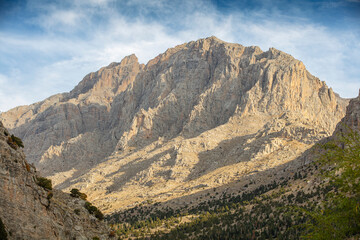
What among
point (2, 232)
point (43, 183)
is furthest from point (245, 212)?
point (2, 232)

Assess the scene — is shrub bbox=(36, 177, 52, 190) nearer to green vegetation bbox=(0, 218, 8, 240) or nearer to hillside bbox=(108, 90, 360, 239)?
green vegetation bbox=(0, 218, 8, 240)

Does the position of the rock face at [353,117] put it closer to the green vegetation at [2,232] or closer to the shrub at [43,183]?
the shrub at [43,183]

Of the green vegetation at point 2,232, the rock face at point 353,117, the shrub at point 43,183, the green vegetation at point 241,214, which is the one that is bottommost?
the green vegetation at point 241,214

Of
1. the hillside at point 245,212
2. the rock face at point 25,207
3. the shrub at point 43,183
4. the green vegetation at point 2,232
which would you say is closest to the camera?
the green vegetation at point 2,232

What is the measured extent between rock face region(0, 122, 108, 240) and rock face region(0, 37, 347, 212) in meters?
73.8

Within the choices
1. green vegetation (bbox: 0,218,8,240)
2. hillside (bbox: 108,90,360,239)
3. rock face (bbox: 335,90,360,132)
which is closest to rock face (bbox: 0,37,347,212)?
hillside (bbox: 108,90,360,239)

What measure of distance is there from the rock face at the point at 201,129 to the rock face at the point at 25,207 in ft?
242

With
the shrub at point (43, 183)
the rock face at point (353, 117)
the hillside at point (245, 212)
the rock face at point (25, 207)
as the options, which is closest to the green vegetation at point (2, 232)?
the rock face at point (25, 207)

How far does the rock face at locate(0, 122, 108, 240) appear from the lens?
2417cm

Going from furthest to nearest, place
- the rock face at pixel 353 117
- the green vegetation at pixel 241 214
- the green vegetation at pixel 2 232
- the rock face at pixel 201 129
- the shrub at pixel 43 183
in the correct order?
1. the rock face at pixel 201 129
2. the rock face at pixel 353 117
3. the green vegetation at pixel 241 214
4. the shrub at pixel 43 183
5. the green vegetation at pixel 2 232

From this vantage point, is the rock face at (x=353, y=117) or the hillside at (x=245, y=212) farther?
the rock face at (x=353, y=117)

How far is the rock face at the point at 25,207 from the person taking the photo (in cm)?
2417

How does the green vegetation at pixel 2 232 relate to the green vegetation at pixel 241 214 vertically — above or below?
above

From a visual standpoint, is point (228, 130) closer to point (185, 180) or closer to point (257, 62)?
point (185, 180)
